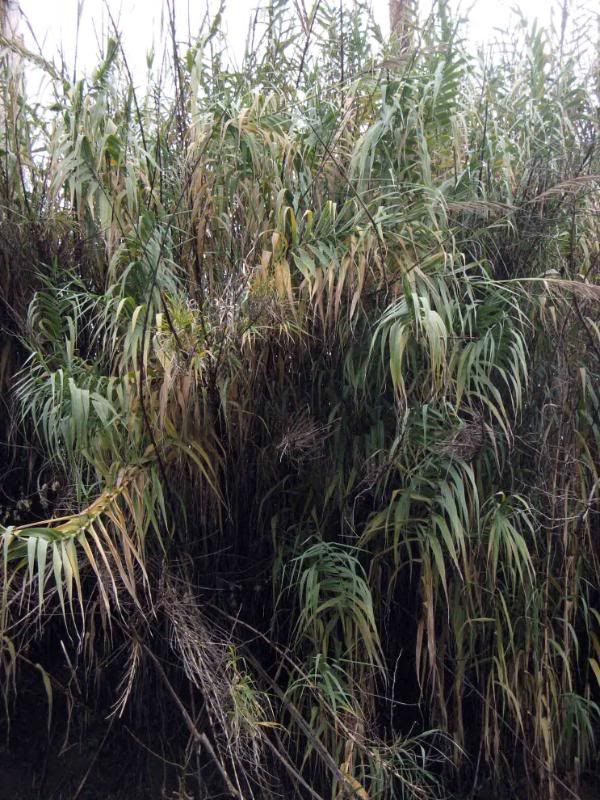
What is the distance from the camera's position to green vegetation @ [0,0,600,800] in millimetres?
2965

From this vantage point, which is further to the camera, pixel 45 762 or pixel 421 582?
pixel 45 762

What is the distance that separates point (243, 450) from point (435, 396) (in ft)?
Result: 2.28

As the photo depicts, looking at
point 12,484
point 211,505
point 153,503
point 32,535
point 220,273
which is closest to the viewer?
point 32,535

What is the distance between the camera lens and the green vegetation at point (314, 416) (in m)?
2.96

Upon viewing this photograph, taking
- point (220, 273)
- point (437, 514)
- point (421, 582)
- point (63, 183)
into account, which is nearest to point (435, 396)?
point (437, 514)

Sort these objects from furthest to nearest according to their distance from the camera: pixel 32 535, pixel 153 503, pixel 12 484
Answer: pixel 12 484, pixel 153 503, pixel 32 535

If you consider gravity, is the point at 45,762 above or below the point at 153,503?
below

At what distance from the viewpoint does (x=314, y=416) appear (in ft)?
10.6

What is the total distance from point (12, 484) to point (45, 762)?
1.09m

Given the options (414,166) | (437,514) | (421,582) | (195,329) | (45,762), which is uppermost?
(414,166)

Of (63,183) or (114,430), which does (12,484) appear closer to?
(114,430)

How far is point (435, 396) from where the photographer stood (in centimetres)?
303

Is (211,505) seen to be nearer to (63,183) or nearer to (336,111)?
(63,183)

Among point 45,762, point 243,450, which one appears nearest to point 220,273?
point 243,450
